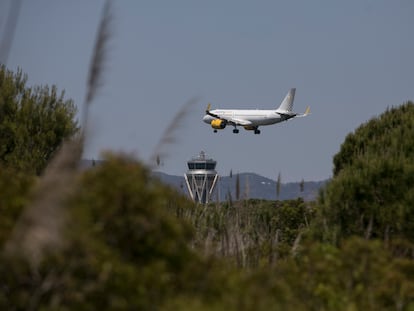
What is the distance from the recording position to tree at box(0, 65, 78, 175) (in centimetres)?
2694

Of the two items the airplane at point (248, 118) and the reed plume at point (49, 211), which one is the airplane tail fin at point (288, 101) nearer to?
the airplane at point (248, 118)

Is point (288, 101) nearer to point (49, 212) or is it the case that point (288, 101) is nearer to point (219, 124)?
point (219, 124)

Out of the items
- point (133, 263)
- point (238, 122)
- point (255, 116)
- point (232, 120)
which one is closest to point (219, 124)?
point (232, 120)

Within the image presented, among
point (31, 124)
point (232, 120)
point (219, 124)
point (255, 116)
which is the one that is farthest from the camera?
point (255, 116)

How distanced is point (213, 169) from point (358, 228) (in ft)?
549

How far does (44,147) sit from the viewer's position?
27828 mm

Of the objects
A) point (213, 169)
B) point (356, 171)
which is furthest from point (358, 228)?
point (213, 169)

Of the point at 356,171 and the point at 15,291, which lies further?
the point at 356,171

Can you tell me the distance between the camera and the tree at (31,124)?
26.9 metres

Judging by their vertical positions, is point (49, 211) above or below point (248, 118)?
below

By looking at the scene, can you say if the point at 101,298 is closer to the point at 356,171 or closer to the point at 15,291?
the point at 15,291

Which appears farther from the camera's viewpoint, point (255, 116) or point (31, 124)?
point (255, 116)

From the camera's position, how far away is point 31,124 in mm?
28094

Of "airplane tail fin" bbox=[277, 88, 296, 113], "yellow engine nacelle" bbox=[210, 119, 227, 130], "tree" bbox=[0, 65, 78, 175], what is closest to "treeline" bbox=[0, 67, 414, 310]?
"tree" bbox=[0, 65, 78, 175]
